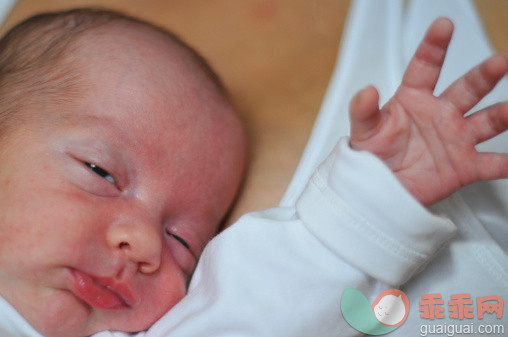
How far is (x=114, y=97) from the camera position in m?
0.81

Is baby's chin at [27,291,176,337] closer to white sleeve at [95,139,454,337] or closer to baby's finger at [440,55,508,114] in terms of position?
white sleeve at [95,139,454,337]

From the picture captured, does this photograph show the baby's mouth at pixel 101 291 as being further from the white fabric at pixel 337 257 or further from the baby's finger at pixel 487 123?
the baby's finger at pixel 487 123

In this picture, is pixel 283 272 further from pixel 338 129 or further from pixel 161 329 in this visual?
pixel 338 129

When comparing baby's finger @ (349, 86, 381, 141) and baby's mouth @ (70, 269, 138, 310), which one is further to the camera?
baby's mouth @ (70, 269, 138, 310)

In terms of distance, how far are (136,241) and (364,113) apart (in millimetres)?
371

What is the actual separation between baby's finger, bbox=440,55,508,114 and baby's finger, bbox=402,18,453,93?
0.03 meters

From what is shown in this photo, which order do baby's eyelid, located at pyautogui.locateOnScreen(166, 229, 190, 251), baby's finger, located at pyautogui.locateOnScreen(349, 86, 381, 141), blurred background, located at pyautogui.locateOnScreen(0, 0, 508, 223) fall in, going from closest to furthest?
baby's finger, located at pyautogui.locateOnScreen(349, 86, 381, 141) < baby's eyelid, located at pyautogui.locateOnScreen(166, 229, 190, 251) < blurred background, located at pyautogui.locateOnScreen(0, 0, 508, 223)

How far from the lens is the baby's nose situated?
71 cm

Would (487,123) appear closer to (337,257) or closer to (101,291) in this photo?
(337,257)

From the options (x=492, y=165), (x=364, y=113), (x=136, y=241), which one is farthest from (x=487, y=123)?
(x=136, y=241)

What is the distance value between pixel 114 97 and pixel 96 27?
0.18 meters

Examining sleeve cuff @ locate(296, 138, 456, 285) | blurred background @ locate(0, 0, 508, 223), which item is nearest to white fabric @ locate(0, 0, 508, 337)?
sleeve cuff @ locate(296, 138, 456, 285)

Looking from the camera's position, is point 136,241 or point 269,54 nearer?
point 136,241

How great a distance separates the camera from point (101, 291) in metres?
0.72
